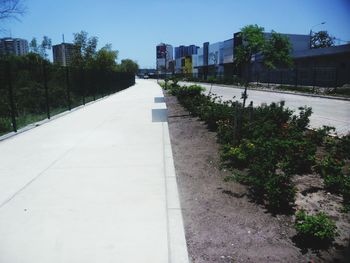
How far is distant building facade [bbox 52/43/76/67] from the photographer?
4359cm

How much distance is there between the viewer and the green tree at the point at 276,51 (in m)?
8.77

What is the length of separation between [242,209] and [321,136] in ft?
12.3

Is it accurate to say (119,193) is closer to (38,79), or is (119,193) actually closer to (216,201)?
(216,201)

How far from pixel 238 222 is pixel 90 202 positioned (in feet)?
6.76

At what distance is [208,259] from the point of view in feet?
10.8

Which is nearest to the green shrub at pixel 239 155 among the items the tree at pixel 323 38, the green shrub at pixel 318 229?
the green shrub at pixel 318 229

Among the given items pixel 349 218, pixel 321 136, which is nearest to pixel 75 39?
pixel 321 136

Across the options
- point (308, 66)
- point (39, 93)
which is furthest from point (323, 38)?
point (39, 93)

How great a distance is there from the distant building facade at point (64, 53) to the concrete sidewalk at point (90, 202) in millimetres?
37440

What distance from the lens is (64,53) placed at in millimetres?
55562

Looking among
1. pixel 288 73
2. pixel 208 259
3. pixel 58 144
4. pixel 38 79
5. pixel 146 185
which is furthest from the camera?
pixel 288 73

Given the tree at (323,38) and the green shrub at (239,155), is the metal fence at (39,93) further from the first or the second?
the tree at (323,38)

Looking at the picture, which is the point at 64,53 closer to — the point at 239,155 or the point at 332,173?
the point at 239,155

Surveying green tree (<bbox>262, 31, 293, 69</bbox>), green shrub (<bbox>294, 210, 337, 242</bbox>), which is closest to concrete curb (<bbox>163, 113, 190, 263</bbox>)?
green shrub (<bbox>294, 210, 337, 242</bbox>)
